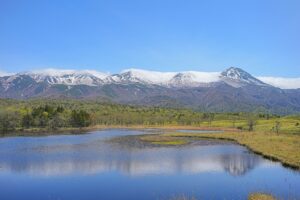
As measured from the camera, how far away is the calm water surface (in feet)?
148

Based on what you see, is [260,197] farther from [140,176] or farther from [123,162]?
[123,162]

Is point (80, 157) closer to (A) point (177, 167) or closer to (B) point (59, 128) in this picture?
(A) point (177, 167)

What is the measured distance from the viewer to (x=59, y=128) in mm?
197375

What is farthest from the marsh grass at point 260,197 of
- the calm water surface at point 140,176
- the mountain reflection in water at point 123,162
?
the mountain reflection in water at point 123,162

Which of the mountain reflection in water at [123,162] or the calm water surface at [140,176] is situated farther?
the mountain reflection in water at [123,162]

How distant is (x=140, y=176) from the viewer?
5656cm

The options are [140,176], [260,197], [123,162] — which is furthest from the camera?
[123,162]

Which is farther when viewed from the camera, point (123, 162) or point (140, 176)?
point (123, 162)

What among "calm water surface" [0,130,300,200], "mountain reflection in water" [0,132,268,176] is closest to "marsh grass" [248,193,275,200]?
"calm water surface" [0,130,300,200]

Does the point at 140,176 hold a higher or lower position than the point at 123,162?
lower

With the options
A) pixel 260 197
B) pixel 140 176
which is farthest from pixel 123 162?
pixel 260 197

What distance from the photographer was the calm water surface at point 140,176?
45.2 metres

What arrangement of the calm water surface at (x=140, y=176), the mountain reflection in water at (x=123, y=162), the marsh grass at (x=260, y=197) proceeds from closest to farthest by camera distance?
the marsh grass at (x=260, y=197) → the calm water surface at (x=140, y=176) → the mountain reflection in water at (x=123, y=162)

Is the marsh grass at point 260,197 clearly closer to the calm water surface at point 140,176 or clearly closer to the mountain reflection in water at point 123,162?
the calm water surface at point 140,176
